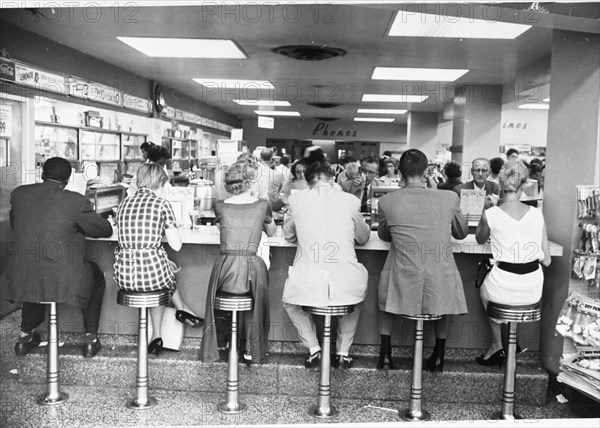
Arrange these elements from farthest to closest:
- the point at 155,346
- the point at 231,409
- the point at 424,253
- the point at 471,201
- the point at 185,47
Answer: the point at 185,47 < the point at 471,201 < the point at 155,346 < the point at 231,409 < the point at 424,253

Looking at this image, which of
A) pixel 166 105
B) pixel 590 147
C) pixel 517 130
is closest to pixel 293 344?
pixel 590 147

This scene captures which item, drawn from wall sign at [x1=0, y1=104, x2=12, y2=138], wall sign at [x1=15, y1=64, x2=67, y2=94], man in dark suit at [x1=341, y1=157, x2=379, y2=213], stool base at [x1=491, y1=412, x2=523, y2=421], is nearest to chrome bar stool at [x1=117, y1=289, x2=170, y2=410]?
stool base at [x1=491, y1=412, x2=523, y2=421]

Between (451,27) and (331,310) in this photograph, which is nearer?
(331,310)

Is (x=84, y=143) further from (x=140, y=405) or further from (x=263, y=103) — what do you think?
(x=263, y=103)

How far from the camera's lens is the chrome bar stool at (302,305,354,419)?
3.50m

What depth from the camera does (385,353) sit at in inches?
158

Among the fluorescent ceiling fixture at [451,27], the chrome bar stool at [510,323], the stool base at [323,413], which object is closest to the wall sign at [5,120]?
the fluorescent ceiling fixture at [451,27]

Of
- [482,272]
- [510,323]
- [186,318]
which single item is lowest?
[186,318]

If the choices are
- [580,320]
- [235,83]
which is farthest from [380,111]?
[580,320]

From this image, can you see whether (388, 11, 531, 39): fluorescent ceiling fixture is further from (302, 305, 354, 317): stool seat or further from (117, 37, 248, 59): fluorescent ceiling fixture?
(302, 305, 354, 317): stool seat

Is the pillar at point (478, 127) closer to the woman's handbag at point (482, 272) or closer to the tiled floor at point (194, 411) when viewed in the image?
the woman's handbag at point (482, 272)

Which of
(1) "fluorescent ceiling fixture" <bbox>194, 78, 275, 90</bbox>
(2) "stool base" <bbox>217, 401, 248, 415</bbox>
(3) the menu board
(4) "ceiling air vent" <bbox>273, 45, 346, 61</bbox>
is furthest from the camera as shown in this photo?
(1) "fluorescent ceiling fixture" <bbox>194, 78, 275, 90</bbox>

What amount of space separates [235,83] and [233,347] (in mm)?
7737

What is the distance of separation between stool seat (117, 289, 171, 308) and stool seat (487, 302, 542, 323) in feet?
6.23
